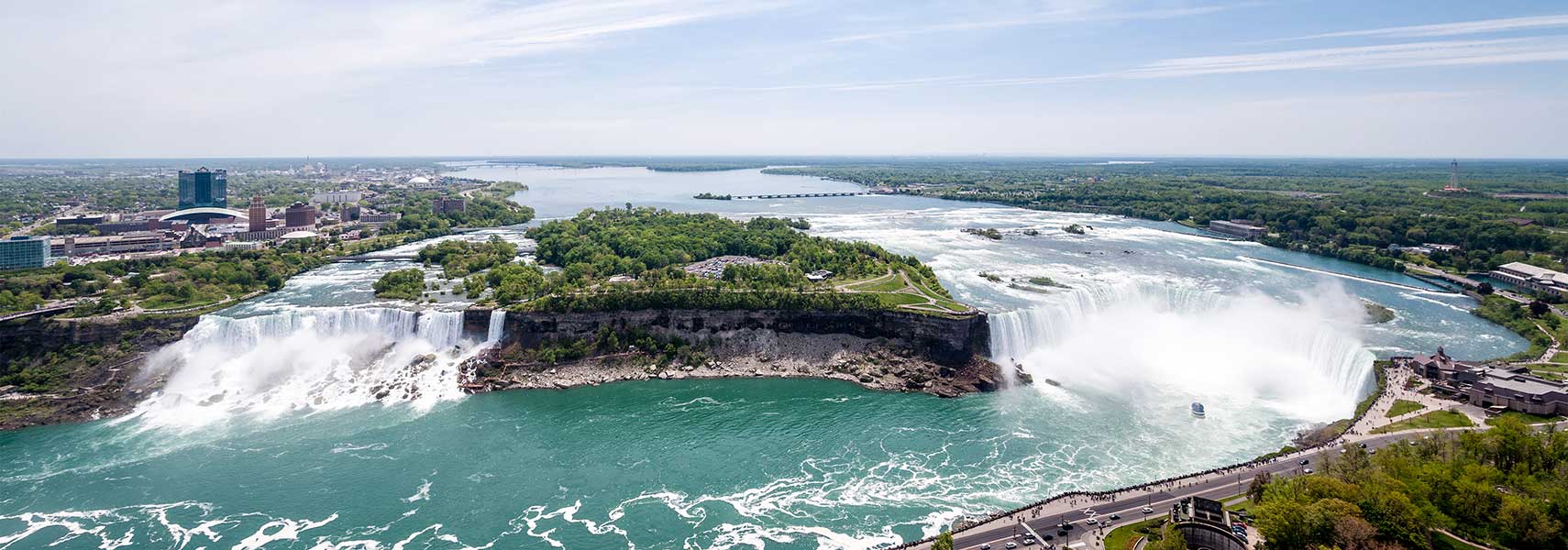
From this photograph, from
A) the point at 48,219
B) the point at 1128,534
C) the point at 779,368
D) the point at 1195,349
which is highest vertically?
the point at 48,219

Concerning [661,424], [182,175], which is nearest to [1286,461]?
[661,424]

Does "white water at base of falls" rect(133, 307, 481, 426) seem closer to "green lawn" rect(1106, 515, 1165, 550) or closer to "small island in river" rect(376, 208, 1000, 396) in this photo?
"small island in river" rect(376, 208, 1000, 396)

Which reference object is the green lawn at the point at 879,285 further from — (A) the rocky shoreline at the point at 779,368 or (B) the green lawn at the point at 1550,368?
(B) the green lawn at the point at 1550,368

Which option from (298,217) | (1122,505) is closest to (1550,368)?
(1122,505)

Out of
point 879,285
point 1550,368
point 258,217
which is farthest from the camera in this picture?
point 258,217

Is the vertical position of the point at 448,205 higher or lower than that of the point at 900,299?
higher

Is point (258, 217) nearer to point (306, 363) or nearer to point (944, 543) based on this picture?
point (306, 363)
